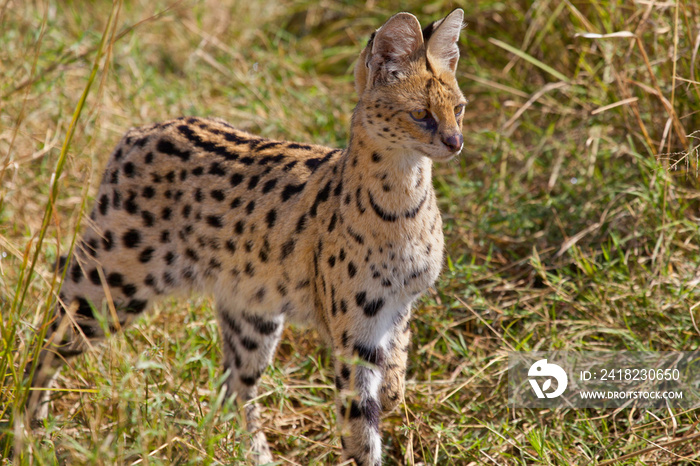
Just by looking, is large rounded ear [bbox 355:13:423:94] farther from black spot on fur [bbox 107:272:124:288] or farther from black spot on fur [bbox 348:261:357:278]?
black spot on fur [bbox 107:272:124:288]

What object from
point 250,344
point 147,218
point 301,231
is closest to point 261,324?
point 250,344

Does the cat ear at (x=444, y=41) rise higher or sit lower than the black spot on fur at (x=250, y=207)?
higher

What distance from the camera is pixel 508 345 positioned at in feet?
13.1

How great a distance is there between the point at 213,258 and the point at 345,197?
83cm

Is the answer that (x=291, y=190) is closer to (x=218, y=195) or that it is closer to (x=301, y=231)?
(x=301, y=231)

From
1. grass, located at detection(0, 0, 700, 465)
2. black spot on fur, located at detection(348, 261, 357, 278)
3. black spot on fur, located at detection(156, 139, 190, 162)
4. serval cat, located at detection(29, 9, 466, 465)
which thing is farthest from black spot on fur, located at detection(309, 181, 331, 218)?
grass, located at detection(0, 0, 700, 465)

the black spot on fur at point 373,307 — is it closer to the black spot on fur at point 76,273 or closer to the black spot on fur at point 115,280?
the black spot on fur at point 115,280

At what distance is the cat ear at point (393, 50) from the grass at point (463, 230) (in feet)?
2.86

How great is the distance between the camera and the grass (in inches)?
131

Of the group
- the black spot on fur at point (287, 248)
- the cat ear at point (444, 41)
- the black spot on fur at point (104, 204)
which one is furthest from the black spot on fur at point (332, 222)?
the black spot on fur at point (104, 204)

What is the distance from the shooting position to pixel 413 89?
307cm

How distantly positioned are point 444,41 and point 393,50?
22cm

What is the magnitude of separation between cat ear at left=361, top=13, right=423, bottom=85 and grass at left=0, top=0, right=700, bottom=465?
872 millimetres

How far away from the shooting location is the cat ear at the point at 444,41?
313 cm
